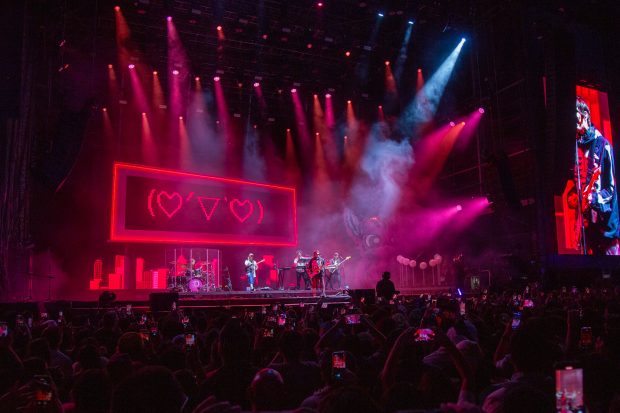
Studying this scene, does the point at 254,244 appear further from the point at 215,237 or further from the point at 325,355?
the point at 325,355

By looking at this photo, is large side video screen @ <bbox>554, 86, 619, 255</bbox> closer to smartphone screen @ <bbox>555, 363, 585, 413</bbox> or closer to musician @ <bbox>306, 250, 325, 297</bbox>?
musician @ <bbox>306, 250, 325, 297</bbox>

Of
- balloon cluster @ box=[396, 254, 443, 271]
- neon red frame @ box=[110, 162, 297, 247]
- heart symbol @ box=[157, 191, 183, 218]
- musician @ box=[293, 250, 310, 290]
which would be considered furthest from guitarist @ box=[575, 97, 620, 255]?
heart symbol @ box=[157, 191, 183, 218]

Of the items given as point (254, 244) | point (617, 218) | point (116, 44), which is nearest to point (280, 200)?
point (254, 244)

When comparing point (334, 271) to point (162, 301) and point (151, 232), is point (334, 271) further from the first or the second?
point (162, 301)

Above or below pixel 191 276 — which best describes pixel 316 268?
above

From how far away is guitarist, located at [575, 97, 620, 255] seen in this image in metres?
17.7

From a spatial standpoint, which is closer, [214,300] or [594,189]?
[214,300]

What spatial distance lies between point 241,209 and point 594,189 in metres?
12.5

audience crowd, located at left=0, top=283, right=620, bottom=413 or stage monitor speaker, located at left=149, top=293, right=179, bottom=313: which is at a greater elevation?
stage monitor speaker, located at left=149, top=293, right=179, bottom=313

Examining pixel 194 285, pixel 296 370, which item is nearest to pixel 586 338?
pixel 296 370

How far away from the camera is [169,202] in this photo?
19.3 meters

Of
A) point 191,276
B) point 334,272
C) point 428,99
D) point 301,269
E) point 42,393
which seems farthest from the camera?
point 428,99

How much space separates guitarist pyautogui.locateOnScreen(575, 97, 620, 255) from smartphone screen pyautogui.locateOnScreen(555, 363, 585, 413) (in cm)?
1734

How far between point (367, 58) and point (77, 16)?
9.13m
